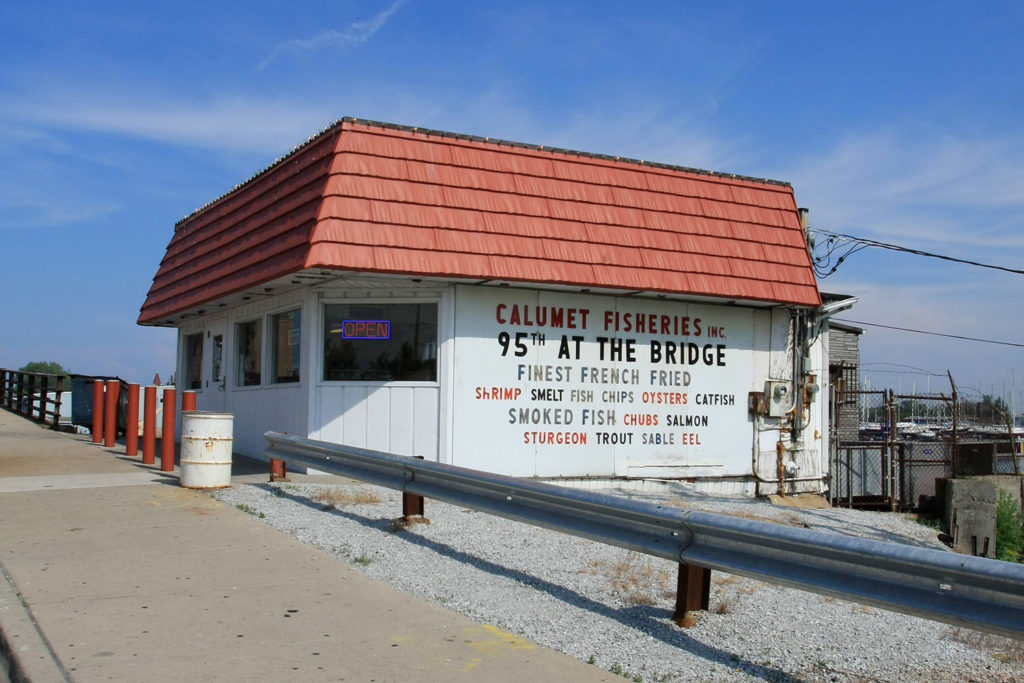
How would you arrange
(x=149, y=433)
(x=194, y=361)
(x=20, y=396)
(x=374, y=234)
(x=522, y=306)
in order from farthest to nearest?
1. (x=20, y=396)
2. (x=194, y=361)
3. (x=149, y=433)
4. (x=522, y=306)
5. (x=374, y=234)

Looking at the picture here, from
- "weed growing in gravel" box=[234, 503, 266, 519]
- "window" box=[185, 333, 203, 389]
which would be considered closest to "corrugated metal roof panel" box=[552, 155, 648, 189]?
"weed growing in gravel" box=[234, 503, 266, 519]

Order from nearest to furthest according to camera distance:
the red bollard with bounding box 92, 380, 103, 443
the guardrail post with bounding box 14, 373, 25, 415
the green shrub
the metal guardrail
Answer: the metal guardrail → the green shrub → the red bollard with bounding box 92, 380, 103, 443 → the guardrail post with bounding box 14, 373, 25, 415

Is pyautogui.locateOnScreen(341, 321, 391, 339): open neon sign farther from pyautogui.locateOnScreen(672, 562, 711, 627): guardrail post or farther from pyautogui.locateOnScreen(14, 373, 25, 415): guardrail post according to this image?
pyautogui.locateOnScreen(14, 373, 25, 415): guardrail post

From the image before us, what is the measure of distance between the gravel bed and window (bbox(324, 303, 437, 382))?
4.00 metres

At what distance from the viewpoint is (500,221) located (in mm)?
13023

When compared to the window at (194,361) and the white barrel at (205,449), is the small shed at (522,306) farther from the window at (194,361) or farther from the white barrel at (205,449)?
the window at (194,361)

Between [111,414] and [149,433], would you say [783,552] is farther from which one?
[111,414]

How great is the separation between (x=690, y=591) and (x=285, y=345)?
33.3ft

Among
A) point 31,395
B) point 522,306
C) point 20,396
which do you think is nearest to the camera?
point 522,306

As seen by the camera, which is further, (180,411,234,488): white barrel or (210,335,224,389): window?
(210,335,224,389): window

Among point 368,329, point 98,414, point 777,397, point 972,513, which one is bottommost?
point 972,513

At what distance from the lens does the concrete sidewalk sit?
198 inches

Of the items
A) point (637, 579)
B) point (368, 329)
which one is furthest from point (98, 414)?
point (637, 579)

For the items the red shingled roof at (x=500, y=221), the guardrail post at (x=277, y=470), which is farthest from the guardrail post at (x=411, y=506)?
the red shingled roof at (x=500, y=221)
